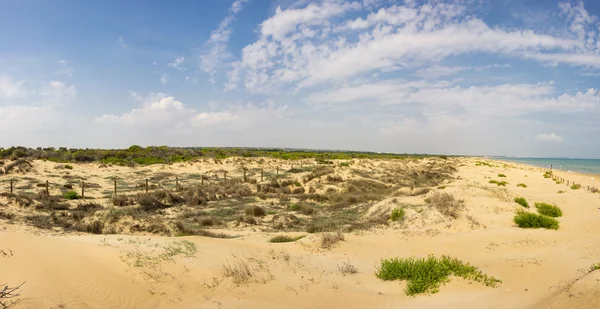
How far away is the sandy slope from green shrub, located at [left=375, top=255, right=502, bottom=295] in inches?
10.6

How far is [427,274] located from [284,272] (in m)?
3.75

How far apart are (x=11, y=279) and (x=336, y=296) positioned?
6542mm

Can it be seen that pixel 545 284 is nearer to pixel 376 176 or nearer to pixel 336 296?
pixel 336 296

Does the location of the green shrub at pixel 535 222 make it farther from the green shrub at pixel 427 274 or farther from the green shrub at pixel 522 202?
the green shrub at pixel 427 274

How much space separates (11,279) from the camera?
651cm

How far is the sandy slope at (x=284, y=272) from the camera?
686 cm

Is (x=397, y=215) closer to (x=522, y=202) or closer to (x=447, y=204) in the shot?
(x=447, y=204)

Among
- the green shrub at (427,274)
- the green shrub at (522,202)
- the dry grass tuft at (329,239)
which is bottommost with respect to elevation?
the dry grass tuft at (329,239)

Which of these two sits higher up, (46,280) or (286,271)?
(46,280)

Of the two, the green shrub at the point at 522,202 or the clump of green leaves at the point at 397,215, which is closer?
the clump of green leaves at the point at 397,215

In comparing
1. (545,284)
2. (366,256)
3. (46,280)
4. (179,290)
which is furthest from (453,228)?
(46,280)

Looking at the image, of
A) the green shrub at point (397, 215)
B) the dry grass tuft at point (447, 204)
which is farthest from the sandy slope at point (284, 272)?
the green shrub at point (397, 215)

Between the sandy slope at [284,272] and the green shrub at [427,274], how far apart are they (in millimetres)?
270

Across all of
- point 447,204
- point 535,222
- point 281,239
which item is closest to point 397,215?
point 447,204
